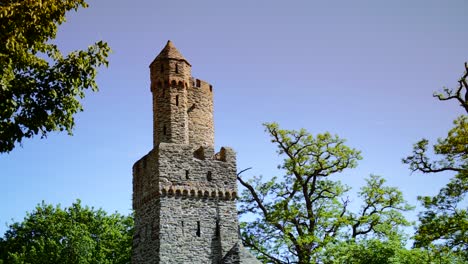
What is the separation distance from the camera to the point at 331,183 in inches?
1288

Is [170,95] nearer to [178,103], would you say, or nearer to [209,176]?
[178,103]

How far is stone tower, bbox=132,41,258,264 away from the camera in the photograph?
26203 millimetres

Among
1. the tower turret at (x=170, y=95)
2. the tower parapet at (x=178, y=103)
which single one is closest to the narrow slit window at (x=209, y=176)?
the tower parapet at (x=178, y=103)

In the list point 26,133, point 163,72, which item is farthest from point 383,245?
point 26,133

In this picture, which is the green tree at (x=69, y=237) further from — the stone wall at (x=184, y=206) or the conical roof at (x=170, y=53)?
the conical roof at (x=170, y=53)

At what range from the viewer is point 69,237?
120ft

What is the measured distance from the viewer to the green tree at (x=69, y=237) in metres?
35.7

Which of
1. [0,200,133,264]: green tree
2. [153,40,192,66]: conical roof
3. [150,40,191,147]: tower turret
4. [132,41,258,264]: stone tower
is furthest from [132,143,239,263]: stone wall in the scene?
[0,200,133,264]: green tree

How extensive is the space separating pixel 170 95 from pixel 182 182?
15.4 feet

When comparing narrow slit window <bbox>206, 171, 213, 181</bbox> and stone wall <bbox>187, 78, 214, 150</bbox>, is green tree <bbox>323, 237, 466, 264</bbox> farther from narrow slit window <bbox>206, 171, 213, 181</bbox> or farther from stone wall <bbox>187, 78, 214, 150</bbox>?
stone wall <bbox>187, 78, 214, 150</bbox>

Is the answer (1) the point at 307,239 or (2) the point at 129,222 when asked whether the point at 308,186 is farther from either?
(2) the point at 129,222

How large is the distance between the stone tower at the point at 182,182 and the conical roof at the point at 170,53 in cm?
5

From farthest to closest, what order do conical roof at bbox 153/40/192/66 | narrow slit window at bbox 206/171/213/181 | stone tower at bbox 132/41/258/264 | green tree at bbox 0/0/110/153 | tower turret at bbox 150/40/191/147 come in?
conical roof at bbox 153/40/192/66
tower turret at bbox 150/40/191/147
narrow slit window at bbox 206/171/213/181
stone tower at bbox 132/41/258/264
green tree at bbox 0/0/110/153

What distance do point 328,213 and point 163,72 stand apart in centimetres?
1142
